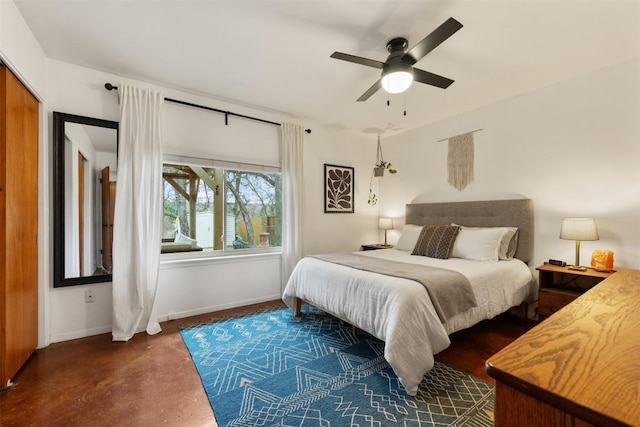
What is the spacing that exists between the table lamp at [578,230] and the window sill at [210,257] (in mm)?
3182

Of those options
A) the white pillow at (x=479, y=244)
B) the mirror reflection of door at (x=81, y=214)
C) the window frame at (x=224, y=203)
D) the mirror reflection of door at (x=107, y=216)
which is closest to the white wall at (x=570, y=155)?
the white pillow at (x=479, y=244)

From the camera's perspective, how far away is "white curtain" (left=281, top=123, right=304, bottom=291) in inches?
149

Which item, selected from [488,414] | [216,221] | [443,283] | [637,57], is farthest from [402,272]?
[637,57]

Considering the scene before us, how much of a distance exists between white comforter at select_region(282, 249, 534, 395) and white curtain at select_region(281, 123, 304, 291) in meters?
0.72

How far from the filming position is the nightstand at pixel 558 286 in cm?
255

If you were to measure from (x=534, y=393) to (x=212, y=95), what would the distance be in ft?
12.1

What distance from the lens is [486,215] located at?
3408 mm

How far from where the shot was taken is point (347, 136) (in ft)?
15.1

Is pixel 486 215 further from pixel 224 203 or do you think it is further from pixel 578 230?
pixel 224 203

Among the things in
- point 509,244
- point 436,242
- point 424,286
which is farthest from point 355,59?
point 509,244

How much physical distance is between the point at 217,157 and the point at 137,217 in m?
1.12

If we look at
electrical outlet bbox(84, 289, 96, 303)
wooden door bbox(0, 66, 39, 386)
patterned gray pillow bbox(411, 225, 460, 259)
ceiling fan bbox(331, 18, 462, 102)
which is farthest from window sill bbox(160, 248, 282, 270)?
ceiling fan bbox(331, 18, 462, 102)

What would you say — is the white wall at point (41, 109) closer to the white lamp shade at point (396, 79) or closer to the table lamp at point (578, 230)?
the white lamp shade at point (396, 79)

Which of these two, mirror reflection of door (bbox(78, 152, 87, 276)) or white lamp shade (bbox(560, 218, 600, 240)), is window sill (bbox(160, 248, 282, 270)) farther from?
white lamp shade (bbox(560, 218, 600, 240))
